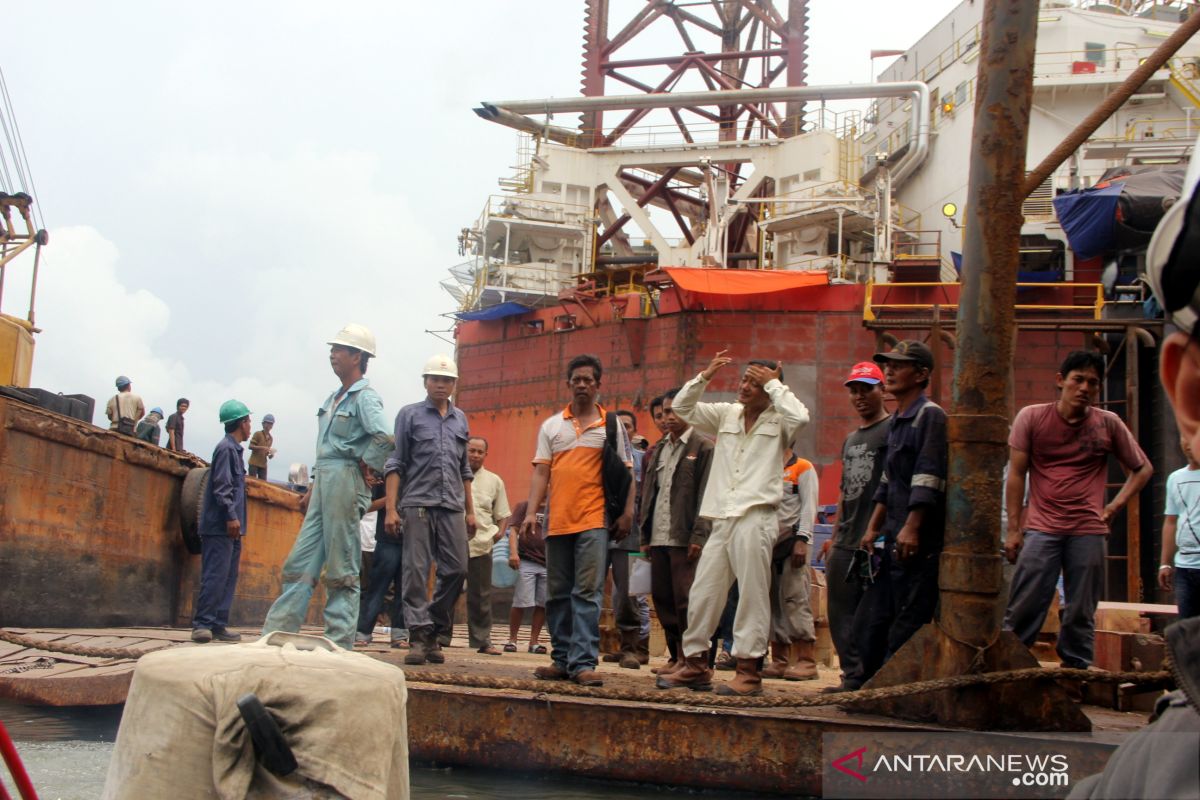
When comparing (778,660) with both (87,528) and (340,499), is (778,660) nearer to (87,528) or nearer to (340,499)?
(340,499)

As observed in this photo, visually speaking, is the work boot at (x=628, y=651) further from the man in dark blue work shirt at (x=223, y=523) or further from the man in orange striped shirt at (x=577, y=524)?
the man in dark blue work shirt at (x=223, y=523)

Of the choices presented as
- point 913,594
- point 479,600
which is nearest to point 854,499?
point 913,594

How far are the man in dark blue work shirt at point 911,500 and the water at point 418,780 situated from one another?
116 centimetres

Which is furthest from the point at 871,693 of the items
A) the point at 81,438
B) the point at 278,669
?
the point at 81,438

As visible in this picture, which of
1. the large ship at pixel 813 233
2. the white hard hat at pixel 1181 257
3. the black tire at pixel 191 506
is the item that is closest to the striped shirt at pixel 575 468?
the white hard hat at pixel 1181 257

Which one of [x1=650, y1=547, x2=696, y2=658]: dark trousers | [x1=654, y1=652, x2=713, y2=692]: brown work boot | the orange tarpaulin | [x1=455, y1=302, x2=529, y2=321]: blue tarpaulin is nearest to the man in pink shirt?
[x1=654, y1=652, x2=713, y2=692]: brown work boot

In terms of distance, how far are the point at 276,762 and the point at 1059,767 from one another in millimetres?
2494

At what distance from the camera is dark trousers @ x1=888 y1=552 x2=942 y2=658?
17.1 feet

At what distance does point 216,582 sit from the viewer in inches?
333

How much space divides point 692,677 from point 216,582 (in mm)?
4165

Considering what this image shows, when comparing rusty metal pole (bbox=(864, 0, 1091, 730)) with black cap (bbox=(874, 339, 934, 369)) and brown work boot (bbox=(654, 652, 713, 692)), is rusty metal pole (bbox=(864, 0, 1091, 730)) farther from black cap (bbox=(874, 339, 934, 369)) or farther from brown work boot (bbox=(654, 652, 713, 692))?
brown work boot (bbox=(654, 652, 713, 692))

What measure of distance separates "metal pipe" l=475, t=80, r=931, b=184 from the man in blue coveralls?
78.9 ft

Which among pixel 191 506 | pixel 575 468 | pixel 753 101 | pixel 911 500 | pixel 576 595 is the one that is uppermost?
pixel 753 101

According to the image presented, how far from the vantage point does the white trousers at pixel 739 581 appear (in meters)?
5.71
